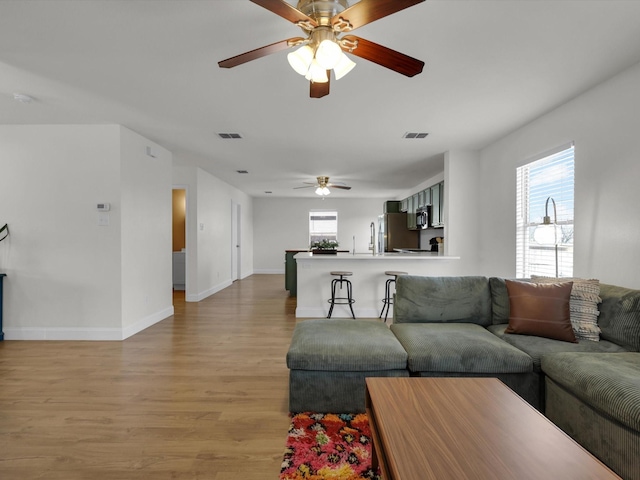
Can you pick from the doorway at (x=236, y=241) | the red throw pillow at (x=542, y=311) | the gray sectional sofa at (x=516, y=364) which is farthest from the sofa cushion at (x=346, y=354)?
the doorway at (x=236, y=241)

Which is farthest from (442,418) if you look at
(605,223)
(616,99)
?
(616,99)

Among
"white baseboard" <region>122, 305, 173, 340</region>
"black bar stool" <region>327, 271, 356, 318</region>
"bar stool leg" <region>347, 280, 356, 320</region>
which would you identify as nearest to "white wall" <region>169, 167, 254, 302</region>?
"white baseboard" <region>122, 305, 173, 340</region>

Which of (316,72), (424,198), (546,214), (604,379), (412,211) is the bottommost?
(604,379)

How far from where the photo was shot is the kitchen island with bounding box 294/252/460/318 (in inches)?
201

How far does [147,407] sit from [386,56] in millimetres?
2797

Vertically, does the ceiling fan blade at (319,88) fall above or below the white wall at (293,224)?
above

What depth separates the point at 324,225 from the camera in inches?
434

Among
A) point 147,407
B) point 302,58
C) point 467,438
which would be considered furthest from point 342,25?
point 147,407

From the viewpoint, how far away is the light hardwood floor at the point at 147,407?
182 centimetres

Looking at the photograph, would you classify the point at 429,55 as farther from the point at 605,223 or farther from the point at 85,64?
the point at 85,64

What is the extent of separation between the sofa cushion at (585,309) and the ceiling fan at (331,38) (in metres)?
2.05

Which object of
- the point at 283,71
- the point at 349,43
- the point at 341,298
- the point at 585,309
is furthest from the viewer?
the point at 341,298

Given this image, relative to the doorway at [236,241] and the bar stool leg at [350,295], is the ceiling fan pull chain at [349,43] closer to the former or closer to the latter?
the bar stool leg at [350,295]

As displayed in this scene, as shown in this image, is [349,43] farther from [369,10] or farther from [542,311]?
[542,311]
